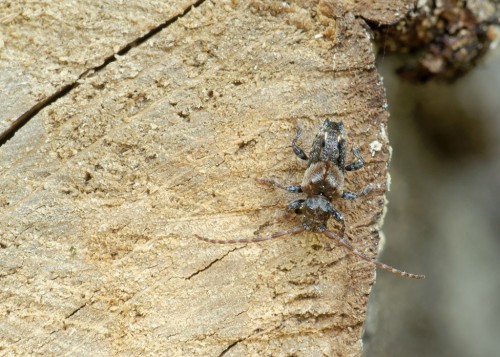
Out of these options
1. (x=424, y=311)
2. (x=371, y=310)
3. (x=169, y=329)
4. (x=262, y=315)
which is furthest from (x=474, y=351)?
(x=169, y=329)

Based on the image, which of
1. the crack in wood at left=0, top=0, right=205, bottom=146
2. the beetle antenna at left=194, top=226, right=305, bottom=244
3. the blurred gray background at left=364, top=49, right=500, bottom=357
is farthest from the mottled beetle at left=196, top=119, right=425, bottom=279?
the blurred gray background at left=364, top=49, right=500, bottom=357

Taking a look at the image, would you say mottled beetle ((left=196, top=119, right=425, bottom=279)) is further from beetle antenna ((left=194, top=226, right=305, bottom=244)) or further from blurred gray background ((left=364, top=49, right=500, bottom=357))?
blurred gray background ((left=364, top=49, right=500, bottom=357))

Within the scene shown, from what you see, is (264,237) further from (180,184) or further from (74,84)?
(74,84)

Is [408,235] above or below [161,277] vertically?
below

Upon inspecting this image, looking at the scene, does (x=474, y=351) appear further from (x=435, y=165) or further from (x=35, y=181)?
(x=35, y=181)

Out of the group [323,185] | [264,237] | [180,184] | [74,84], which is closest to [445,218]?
[323,185]

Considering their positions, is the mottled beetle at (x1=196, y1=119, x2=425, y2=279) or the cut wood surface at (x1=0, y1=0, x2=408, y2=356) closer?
the cut wood surface at (x1=0, y1=0, x2=408, y2=356)

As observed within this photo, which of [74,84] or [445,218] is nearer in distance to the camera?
[74,84]
